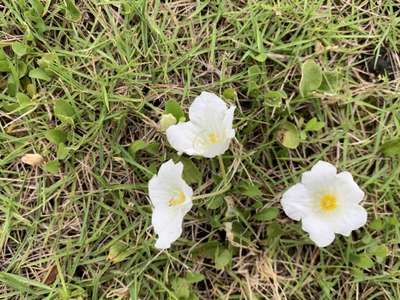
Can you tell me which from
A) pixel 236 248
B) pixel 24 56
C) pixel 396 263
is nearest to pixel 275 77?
pixel 236 248

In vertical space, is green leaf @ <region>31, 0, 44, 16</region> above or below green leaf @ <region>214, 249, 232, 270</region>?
above

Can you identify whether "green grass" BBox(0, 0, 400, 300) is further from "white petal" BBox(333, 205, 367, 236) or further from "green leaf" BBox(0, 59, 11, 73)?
"white petal" BBox(333, 205, 367, 236)

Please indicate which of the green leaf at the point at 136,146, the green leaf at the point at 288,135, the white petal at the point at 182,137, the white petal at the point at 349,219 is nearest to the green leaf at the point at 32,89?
the green leaf at the point at 136,146

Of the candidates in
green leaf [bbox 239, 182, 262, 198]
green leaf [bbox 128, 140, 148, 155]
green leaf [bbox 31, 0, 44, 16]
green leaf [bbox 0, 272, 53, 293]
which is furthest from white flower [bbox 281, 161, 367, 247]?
green leaf [bbox 31, 0, 44, 16]

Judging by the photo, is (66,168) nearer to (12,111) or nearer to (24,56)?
(12,111)

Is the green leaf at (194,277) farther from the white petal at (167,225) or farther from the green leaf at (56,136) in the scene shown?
the green leaf at (56,136)

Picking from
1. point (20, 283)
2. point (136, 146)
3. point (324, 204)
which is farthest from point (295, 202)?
point (20, 283)

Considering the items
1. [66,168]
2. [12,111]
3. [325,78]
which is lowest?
[66,168]
